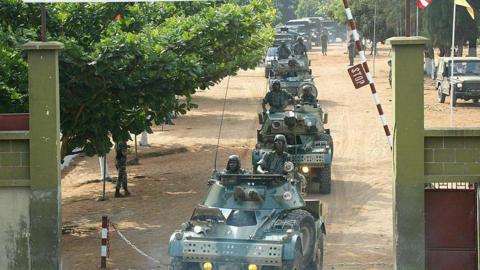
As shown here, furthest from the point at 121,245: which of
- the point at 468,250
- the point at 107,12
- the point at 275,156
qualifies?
the point at 468,250

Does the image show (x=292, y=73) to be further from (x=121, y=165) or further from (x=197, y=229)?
(x=197, y=229)

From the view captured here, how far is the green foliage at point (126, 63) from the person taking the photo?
16.4 metres

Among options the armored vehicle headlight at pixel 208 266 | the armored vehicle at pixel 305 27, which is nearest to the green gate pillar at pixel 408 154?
the armored vehicle headlight at pixel 208 266

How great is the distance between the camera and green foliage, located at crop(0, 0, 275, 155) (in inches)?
647

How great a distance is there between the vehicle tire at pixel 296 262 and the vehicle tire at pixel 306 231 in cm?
33

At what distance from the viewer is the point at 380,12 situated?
164 ft

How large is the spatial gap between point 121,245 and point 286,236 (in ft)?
17.4

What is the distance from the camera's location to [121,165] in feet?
73.2

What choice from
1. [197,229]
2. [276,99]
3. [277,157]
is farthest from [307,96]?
[197,229]

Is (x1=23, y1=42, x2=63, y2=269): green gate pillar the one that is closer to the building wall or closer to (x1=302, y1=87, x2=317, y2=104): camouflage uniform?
the building wall

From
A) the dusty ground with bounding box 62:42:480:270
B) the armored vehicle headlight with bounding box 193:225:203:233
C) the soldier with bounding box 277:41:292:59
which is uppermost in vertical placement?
the soldier with bounding box 277:41:292:59

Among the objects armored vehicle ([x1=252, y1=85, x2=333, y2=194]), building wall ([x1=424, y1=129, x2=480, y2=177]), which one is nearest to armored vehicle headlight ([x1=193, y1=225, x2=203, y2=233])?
building wall ([x1=424, y1=129, x2=480, y2=177])

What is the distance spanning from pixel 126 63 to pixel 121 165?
6171mm

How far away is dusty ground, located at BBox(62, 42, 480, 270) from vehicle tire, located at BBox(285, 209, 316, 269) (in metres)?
1.54
